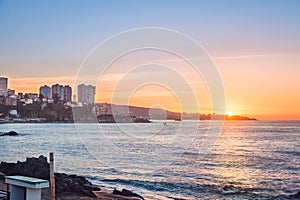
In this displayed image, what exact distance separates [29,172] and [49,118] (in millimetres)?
85914

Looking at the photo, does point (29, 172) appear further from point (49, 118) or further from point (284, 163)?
point (49, 118)

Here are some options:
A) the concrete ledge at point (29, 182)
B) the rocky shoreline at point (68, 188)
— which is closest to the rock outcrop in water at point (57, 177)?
the rocky shoreline at point (68, 188)

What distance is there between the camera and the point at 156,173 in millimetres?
20047

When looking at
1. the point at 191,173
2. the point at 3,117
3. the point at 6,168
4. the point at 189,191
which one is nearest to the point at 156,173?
the point at 191,173

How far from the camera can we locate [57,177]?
561 inches

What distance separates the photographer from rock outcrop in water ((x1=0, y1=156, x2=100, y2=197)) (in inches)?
481

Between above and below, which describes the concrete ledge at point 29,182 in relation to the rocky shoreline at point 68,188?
above

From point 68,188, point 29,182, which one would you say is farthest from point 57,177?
point 29,182

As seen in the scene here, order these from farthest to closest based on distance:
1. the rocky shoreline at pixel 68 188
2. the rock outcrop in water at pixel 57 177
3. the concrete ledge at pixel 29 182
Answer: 1. the rock outcrop in water at pixel 57 177
2. the rocky shoreline at pixel 68 188
3. the concrete ledge at pixel 29 182

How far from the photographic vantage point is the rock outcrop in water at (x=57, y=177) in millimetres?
12219

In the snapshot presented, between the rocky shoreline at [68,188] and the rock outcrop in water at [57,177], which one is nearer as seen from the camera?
the rocky shoreline at [68,188]

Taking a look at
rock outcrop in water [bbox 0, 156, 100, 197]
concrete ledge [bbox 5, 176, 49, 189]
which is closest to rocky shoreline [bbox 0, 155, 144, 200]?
rock outcrop in water [bbox 0, 156, 100, 197]

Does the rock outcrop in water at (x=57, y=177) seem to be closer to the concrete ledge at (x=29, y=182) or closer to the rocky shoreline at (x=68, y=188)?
the rocky shoreline at (x=68, y=188)

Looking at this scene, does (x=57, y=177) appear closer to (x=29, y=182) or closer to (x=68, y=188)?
(x=68, y=188)
